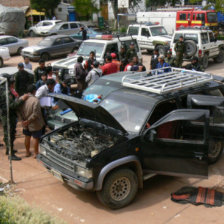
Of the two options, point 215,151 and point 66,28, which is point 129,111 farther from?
point 66,28

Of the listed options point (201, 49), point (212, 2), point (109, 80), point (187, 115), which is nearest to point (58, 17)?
point (212, 2)

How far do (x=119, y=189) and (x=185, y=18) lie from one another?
74.9 feet

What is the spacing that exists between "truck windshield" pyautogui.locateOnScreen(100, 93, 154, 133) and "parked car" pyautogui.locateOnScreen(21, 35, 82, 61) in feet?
44.9

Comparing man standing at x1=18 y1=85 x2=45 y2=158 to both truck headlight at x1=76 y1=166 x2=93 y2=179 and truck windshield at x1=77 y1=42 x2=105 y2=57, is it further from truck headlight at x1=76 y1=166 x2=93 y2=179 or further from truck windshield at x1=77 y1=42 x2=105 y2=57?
truck windshield at x1=77 y1=42 x2=105 y2=57

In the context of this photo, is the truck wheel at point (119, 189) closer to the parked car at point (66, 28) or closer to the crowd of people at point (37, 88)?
the crowd of people at point (37, 88)

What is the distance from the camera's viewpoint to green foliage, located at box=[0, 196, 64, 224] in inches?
147

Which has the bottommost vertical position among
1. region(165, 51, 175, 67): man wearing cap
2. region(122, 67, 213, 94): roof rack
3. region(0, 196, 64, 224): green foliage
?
region(0, 196, 64, 224): green foliage

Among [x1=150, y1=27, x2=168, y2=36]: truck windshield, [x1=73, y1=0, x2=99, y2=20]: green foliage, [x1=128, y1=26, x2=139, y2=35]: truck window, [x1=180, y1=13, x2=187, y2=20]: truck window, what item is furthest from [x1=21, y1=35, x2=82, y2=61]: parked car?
[x1=73, y1=0, x2=99, y2=20]: green foliage

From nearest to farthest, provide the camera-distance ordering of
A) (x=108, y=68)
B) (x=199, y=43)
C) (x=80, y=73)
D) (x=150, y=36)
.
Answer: (x=108, y=68), (x=80, y=73), (x=199, y=43), (x=150, y=36)

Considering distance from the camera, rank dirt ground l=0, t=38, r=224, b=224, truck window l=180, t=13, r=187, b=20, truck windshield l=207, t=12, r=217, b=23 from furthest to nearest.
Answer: truck window l=180, t=13, r=187, b=20
truck windshield l=207, t=12, r=217, b=23
dirt ground l=0, t=38, r=224, b=224

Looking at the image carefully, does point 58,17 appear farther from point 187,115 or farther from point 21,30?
point 187,115

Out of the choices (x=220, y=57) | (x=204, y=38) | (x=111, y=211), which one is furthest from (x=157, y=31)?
(x=111, y=211)

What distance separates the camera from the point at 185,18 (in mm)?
25781

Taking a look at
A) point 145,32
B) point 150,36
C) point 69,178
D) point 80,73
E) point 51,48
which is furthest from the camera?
point 145,32
